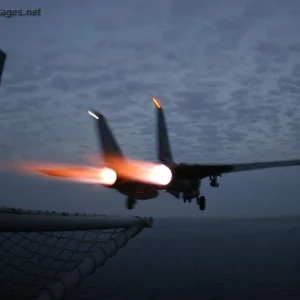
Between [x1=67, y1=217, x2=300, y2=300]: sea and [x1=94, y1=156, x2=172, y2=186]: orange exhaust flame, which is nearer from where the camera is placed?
[x1=94, y1=156, x2=172, y2=186]: orange exhaust flame

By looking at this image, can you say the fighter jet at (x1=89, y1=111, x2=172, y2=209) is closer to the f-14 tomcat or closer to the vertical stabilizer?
the f-14 tomcat

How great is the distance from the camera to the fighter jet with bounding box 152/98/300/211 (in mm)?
39156

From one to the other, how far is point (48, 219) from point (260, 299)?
97.6 metres

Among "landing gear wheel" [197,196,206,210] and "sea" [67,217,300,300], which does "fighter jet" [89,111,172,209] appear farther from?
"sea" [67,217,300,300]

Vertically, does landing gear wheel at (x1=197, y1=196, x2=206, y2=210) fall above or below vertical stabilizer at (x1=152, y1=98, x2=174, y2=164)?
below

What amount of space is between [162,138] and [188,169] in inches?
Answer: 408

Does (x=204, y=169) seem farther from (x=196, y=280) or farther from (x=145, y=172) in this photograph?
(x=196, y=280)

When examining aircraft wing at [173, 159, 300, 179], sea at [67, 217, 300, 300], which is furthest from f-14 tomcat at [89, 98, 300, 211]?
sea at [67, 217, 300, 300]

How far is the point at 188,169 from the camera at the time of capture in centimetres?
3891

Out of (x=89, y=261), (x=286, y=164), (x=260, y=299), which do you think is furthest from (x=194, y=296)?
(x=89, y=261)

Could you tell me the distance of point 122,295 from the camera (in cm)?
9325

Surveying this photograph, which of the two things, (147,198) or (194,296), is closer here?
(147,198)

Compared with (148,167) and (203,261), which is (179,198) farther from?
(203,261)

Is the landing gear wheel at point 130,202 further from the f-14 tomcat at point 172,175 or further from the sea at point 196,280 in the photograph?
the sea at point 196,280
